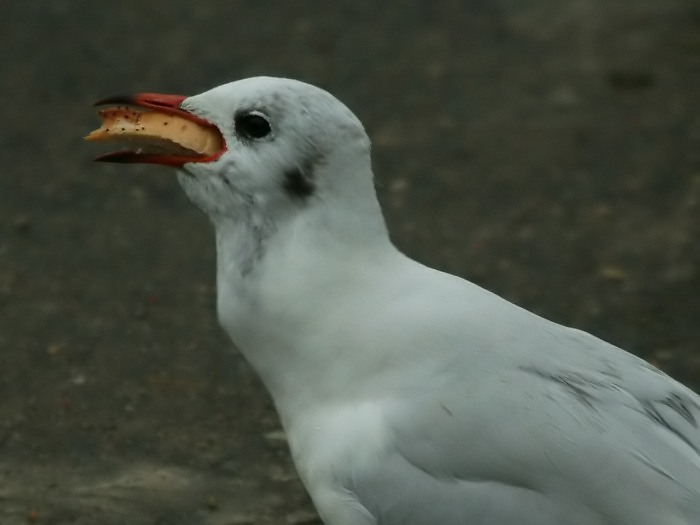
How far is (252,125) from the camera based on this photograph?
7.32 feet

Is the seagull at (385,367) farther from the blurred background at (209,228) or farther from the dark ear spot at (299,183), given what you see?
the blurred background at (209,228)

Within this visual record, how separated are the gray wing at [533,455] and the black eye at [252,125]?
0.51 meters

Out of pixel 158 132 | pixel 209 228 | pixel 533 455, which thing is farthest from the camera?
pixel 209 228

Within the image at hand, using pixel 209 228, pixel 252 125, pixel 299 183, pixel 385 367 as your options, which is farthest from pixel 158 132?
pixel 209 228

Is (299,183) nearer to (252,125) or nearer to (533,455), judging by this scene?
(252,125)

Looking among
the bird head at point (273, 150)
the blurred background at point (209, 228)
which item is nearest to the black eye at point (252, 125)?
the bird head at point (273, 150)

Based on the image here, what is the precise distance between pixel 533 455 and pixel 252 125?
723 millimetres

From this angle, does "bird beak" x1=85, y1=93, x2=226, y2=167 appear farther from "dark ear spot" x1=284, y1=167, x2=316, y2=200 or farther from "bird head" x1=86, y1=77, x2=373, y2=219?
"dark ear spot" x1=284, y1=167, x2=316, y2=200

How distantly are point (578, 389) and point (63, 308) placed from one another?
221 centimetres

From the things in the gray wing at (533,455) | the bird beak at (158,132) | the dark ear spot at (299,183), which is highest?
the bird beak at (158,132)

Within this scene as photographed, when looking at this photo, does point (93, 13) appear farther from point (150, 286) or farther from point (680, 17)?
point (680, 17)

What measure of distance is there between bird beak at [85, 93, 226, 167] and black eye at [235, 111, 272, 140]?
0.05 metres

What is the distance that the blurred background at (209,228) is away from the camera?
333 cm

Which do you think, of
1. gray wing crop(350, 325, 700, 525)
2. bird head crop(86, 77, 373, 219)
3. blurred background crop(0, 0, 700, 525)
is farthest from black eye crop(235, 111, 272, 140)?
blurred background crop(0, 0, 700, 525)
